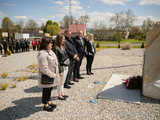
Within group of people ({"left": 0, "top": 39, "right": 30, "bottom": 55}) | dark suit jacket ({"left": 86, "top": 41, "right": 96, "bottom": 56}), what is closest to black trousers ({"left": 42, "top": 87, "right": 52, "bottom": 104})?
dark suit jacket ({"left": 86, "top": 41, "right": 96, "bottom": 56})

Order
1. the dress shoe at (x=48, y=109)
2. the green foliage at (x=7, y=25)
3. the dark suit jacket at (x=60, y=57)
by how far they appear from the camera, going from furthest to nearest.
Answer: the green foliage at (x=7, y=25)
the dark suit jacket at (x=60, y=57)
the dress shoe at (x=48, y=109)

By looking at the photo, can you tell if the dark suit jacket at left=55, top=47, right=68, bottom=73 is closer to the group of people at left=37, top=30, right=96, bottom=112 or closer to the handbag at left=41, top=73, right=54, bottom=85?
the group of people at left=37, top=30, right=96, bottom=112

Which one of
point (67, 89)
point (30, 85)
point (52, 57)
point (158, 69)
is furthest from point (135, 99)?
point (30, 85)

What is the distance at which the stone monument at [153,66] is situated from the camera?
372 cm

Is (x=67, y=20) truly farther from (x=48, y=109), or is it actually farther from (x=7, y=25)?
(x=7, y=25)

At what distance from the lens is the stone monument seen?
12.2ft

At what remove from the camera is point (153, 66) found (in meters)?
3.92

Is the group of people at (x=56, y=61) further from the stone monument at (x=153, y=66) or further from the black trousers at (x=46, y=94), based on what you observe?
the stone monument at (x=153, y=66)

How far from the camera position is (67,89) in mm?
4641

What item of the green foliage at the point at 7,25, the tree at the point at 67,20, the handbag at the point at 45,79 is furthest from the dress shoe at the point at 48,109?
the green foliage at the point at 7,25

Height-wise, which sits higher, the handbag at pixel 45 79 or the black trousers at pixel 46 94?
the handbag at pixel 45 79

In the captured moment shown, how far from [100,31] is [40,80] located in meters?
54.7

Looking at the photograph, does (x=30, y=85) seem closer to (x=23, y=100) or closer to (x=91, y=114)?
(x=23, y=100)

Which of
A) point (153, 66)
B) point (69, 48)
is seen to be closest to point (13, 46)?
point (69, 48)
